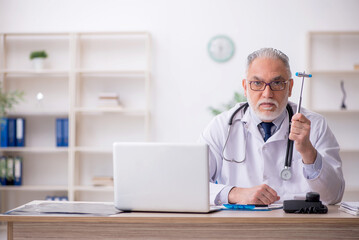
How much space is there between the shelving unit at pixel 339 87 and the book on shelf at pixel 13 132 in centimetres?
305

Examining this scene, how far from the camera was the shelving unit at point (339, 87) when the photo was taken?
5328 mm

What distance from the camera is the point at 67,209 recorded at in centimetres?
209

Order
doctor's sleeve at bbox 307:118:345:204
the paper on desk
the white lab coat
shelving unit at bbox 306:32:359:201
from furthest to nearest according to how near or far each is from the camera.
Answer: shelving unit at bbox 306:32:359:201 → the white lab coat → doctor's sleeve at bbox 307:118:345:204 → the paper on desk

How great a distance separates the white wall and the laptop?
3446mm

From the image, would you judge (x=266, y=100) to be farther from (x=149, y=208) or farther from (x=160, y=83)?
(x=160, y=83)

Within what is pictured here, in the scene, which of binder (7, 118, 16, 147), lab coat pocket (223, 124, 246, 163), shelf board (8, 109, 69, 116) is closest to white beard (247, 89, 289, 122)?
lab coat pocket (223, 124, 246, 163)

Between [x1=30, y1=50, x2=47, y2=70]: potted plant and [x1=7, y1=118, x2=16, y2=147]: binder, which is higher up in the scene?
[x1=30, y1=50, x2=47, y2=70]: potted plant

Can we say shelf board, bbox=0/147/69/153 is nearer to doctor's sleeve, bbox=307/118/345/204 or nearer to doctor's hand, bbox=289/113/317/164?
doctor's sleeve, bbox=307/118/345/204

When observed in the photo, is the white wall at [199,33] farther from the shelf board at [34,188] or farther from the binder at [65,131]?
the shelf board at [34,188]

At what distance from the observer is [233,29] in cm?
541

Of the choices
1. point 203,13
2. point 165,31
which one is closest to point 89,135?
point 165,31

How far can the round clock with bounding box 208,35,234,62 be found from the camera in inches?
212

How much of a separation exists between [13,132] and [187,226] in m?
3.88

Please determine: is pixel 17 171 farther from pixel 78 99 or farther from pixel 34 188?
pixel 78 99
